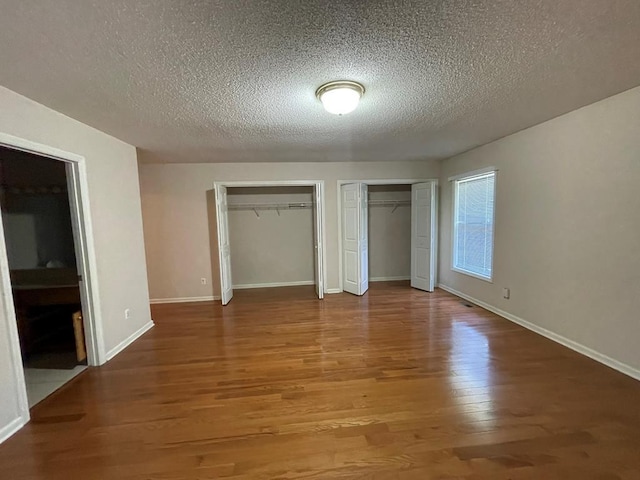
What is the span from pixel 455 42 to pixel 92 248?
355cm

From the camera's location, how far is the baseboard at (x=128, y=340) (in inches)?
120

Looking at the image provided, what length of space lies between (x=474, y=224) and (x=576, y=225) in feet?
5.59

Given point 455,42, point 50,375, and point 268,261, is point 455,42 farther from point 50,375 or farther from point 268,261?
point 268,261

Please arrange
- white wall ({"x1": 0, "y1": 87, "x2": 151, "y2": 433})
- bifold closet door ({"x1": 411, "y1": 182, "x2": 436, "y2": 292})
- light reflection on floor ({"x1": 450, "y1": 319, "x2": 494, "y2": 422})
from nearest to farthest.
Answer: white wall ({"x1": 0, "y1": 87, "x2": 151, "y2": 433})
light reflection on floor ({"x1": 450, "y1": 319, "x2": 494, "y2": 422})
bifold closet door ({"x1": 411, "y1": 182, "x2": 436, "y2": 292})

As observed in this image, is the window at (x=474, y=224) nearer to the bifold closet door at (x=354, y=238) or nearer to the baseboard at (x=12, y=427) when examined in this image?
the bifold closet door at (x=354, y=238)

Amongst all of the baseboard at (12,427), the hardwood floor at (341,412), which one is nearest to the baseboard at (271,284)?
the hardwood floor at (341,412)

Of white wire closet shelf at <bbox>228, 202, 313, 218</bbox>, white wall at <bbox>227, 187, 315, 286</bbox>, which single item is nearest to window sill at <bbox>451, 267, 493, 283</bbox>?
white wall at <bbox>227, 187, 315, 286</bbox>

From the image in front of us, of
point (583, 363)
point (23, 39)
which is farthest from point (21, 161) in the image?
point (583, 363)

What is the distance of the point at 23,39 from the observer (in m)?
1.47

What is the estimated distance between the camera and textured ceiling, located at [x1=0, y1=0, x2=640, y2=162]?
1358mm

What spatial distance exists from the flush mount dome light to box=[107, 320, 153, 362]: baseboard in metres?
3.38

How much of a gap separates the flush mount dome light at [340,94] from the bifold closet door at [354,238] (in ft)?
9.04

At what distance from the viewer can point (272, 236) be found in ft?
19.0

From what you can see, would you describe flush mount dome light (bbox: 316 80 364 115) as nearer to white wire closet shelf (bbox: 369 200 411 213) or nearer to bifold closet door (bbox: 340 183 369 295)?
bifold closet door (bbox: 340 183 369 295)
